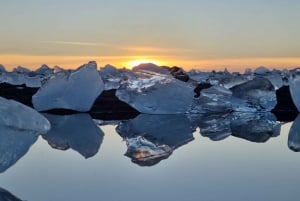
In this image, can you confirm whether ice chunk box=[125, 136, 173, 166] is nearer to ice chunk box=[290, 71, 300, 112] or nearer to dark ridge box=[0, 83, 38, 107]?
ice chunk box=[290, 71, 300, 112]

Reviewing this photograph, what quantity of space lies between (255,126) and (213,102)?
4.82 ft

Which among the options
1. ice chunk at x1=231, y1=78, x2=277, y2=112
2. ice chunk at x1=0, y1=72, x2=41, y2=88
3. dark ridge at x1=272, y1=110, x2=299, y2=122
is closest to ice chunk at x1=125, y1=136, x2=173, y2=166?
dark ridge at x1=272, y1=110, x2=299, y2=122

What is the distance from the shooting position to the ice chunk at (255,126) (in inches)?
157

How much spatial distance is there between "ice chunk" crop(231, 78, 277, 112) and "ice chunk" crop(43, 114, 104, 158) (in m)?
1.93

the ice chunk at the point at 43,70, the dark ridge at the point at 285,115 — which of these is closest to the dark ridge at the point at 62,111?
the dark ridge at the point at 285,115

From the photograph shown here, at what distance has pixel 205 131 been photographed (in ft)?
14.0

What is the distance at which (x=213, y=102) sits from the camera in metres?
6.07

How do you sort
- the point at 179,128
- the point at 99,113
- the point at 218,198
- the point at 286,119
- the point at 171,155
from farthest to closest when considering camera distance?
the point at 99,113 → the point at 286,119 → the point at 179,128 → the point at 171,155 → the point at 218,198

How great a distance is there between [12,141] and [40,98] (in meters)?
2.54

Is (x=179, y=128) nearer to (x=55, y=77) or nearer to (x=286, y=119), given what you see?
(x=286, y=119)

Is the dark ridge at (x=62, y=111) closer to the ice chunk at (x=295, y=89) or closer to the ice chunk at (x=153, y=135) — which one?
the ice chunk at (x=153, y=135)

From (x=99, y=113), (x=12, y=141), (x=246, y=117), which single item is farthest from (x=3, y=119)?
(x=246, y=117)

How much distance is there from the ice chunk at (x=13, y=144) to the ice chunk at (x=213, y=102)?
259cm

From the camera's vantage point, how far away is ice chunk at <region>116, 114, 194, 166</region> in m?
3.11
